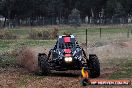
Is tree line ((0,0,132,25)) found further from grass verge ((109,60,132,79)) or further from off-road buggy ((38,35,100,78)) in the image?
off-road buggy ((38,35,100,78))

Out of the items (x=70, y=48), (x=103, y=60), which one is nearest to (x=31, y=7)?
(x=103, y=60)

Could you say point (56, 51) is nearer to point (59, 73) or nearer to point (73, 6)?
point (59, 73)

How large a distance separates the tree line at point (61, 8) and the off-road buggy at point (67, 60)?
81.8 metres

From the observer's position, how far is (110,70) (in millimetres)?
18672

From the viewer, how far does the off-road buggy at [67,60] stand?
53.4 feet

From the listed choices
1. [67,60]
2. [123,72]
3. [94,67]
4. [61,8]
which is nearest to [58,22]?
[61,8]

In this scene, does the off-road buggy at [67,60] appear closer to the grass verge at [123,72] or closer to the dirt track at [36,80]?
the dirt track at [36,80]

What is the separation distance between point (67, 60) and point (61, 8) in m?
92.3

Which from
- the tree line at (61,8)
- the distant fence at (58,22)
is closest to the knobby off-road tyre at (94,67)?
the distant fence at (58,22)

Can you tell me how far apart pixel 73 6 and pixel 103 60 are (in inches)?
3482

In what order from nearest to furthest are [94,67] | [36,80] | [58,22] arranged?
[36,80], [94,67], [58,22]

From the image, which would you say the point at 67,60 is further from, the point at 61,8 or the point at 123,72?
the point at 61,8

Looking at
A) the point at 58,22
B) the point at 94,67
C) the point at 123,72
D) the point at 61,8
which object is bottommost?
the point at 58,22

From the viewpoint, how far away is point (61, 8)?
108 metres
